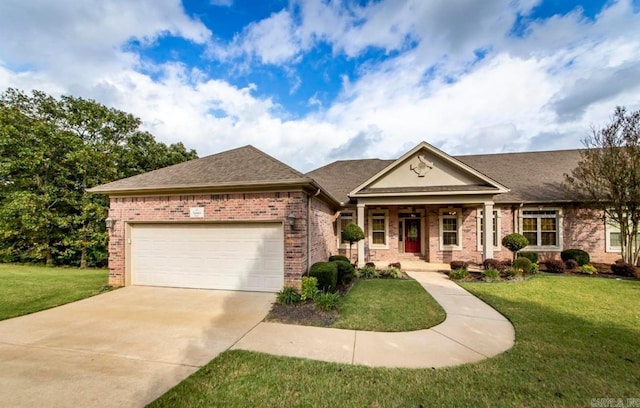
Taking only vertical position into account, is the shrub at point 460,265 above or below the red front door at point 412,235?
below

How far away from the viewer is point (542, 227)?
40.2 ft

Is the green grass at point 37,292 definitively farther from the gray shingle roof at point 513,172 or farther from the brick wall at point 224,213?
the gray shingle roof at point 513,172

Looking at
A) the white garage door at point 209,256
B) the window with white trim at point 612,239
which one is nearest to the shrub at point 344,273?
the white garage door at point 209,256

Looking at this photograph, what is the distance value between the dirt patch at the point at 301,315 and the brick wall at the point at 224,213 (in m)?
1.01

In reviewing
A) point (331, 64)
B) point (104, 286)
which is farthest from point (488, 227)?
point (104, 286)

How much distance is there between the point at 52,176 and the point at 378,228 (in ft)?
61.7

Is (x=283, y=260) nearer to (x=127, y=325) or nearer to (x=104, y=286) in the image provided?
(x=127, y=325)

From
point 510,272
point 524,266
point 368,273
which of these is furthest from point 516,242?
point 368,273

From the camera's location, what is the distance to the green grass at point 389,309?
198 inches

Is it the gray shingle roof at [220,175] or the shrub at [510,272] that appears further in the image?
the shrub at [510,272]

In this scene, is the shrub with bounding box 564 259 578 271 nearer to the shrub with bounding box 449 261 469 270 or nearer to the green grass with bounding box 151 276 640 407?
the shrub with bounding box 449 261 469 270

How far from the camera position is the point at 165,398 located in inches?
110

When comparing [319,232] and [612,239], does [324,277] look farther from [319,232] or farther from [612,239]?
[612,239]

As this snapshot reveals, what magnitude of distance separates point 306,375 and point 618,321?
6.45 m
